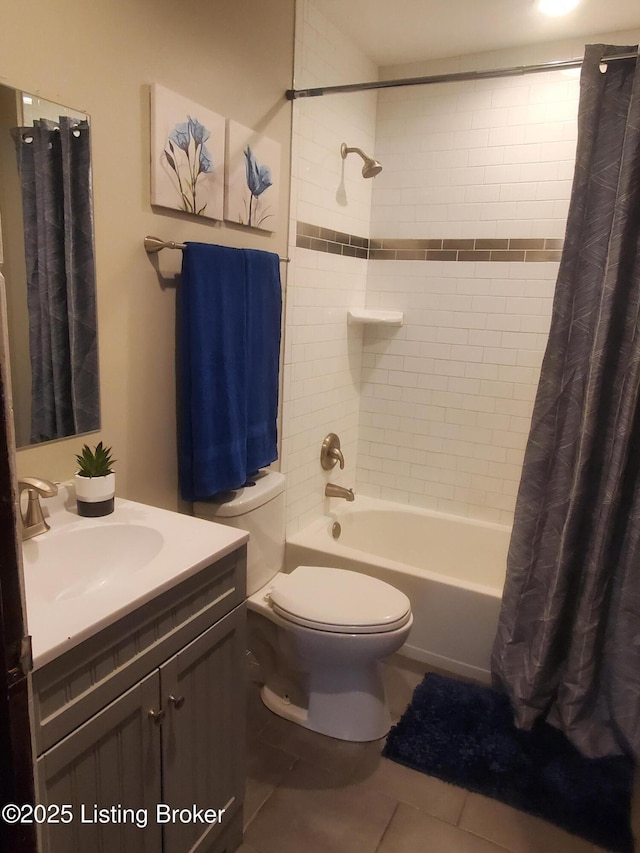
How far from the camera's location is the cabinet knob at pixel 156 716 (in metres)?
1.18

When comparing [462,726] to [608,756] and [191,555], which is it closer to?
[608,756]

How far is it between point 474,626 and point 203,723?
4.24ft

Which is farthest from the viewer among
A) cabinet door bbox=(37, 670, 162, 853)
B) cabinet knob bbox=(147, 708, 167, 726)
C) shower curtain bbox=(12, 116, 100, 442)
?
shower curtain bbox=(12, 116, 100, 442)

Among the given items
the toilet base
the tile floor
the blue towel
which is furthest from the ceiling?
the tile floor

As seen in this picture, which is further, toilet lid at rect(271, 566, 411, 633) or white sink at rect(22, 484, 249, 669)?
toilet lid at rect(271, 566, 411, 633)

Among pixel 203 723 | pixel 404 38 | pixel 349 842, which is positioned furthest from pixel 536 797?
pixel 404 38

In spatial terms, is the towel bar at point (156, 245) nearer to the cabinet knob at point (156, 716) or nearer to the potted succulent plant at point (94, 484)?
the potted succulent plant at point (94, 484)

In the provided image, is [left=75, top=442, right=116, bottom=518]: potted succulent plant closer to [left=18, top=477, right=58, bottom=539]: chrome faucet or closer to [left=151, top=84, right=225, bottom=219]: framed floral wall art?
[left=18, top=477, right=58, bottom=539]: chrome faucet

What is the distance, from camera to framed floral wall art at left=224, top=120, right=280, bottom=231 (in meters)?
1.90

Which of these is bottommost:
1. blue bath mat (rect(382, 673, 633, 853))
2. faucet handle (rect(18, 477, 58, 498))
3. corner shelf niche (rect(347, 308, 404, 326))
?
blue bath mat (rect(382, 673, 633, 853))

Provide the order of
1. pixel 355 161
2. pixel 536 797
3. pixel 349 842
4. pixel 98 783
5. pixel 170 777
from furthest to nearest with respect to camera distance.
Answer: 1. pixel 355 161
2. pixel 536 797
3. pixel 349 842
4. pixel 170 777
5. pixel 98 783

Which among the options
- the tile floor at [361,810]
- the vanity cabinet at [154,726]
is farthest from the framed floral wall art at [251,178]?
the tile floor at [361,810]

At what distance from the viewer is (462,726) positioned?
79.9 inches

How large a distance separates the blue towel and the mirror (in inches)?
11.5
